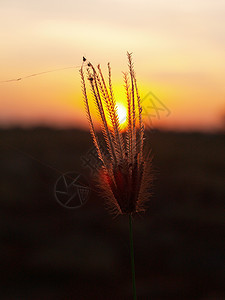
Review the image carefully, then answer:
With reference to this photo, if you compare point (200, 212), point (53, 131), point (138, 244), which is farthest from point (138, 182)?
point (53, 131)

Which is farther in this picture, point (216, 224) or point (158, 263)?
point (216, 224)

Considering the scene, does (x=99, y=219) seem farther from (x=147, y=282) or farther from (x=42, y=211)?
(x=147, y=282)

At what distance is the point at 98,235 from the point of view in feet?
14.4

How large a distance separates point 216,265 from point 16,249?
1727 mm

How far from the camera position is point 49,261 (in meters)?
3.96

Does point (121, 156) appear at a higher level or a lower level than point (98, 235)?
higher

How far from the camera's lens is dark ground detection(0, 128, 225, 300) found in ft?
11.5

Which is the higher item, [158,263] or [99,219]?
[99,219]

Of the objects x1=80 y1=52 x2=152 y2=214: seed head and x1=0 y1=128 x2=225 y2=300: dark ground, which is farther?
x1=0 y1=128 x2=225 y2=300: dark ground

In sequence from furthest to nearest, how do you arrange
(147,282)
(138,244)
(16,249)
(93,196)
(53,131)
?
(53,131), (93,196), (138,244), (16,249), (147,282)

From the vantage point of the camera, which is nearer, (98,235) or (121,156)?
(121,156)

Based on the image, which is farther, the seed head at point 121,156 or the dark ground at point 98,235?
the dark ground at point 98,235

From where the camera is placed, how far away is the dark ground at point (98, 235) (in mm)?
3492

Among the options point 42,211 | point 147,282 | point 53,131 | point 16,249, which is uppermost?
point 53,131
